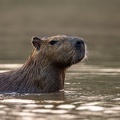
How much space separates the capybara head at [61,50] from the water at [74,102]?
544 mm

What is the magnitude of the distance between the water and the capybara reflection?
291mm

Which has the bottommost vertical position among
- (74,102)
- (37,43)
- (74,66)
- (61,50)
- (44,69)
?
(74,102)

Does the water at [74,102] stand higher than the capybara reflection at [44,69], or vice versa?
the capybara reflection at [44,69]

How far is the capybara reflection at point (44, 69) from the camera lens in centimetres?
1181

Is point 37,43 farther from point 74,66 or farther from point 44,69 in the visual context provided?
point 74,66

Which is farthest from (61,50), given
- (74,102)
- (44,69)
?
(74,102)

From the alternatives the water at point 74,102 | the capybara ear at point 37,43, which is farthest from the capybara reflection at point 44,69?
the water at point 74,102

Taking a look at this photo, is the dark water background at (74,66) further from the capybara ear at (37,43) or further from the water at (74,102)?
the capybara ear at (37,43)

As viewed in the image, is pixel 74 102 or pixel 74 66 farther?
pixel 74 66

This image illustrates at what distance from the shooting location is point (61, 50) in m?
11.8

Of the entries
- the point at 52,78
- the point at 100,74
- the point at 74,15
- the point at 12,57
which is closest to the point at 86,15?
the point at 74,15

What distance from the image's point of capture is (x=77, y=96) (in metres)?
11.2

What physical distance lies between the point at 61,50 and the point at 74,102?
1.53 metres

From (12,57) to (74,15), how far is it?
52.0 ft
